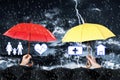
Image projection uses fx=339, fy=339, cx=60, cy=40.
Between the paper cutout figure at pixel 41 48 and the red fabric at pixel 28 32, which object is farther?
the paper cutout figure at pixel 41 48

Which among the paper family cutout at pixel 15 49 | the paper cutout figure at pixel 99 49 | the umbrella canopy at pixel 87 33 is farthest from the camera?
the paper family cutout at pixel 15 49

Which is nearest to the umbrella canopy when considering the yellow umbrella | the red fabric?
the yellow umbrella

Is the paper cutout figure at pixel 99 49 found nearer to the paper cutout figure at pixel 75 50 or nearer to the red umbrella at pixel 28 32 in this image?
the paper cutout figure at pixel 75 50

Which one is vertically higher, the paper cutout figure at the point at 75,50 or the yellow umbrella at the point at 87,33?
the yellow umbrella at the point at 87,33

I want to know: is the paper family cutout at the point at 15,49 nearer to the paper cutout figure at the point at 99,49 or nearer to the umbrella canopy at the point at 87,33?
the paper cutout figure at the point at 99,49

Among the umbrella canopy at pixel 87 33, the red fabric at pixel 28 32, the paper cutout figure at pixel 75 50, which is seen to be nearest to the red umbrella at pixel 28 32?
the red fabric at pixel 28 32

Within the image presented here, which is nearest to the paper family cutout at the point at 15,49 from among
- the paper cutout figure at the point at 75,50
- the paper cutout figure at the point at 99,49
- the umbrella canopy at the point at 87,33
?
the paper cutout figure at the point at 75,50

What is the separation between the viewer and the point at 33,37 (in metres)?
2.33

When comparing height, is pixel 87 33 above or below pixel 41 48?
above

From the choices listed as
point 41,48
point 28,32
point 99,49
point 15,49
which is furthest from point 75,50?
point 28,32

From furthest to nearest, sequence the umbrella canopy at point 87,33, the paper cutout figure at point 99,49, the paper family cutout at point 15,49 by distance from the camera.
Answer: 1. the paper family cutout at point 15,49
2. the paper cutout figure at point 99,49
3. the umbrella canopy at point 87,33

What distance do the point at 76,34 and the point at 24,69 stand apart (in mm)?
786

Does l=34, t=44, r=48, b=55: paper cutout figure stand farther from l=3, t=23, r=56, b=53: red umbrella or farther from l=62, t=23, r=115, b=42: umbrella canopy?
l=62, t=23, r=115, b=42: umbrella canopy

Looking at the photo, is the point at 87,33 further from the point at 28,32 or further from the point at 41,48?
the point at 41,48
